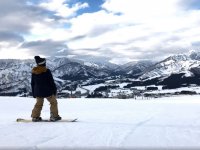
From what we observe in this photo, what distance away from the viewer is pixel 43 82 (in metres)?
14.9

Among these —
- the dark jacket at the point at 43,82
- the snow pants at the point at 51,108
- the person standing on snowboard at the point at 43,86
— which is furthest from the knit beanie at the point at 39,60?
the snow pants at the point at 51,108

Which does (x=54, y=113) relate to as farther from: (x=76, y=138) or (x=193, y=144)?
(x=193, y=144)

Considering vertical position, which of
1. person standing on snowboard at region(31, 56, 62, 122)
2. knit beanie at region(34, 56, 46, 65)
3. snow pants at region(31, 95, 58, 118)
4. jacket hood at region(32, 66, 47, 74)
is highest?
knit beanie at region(34, 56, 46, 65)

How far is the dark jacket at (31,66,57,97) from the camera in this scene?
14.8 m

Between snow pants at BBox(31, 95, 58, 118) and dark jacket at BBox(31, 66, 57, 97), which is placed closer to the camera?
snow pants at BBox(31, 95, 58, 118)

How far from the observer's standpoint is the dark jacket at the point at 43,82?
14.8m

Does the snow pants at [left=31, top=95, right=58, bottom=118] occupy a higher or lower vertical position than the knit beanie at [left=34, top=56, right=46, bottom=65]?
lower

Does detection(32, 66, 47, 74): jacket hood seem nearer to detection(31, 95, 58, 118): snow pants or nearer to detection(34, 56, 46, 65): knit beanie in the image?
detection(34, 56, 46, 65): knit beanie

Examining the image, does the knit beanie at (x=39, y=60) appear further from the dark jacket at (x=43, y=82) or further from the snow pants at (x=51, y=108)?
the snow pants at (x=51, y=108)

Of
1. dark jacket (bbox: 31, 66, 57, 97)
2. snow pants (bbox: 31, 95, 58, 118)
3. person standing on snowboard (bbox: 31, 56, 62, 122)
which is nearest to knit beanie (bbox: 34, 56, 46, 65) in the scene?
person standing on snowboard (bbox: 31, 56, 62, 122)

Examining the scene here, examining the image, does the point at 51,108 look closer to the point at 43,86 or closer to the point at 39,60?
the point at 43,86

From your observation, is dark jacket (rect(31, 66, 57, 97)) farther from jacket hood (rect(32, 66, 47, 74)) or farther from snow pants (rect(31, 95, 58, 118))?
snow pants (rect(31, 95, 58, 118))

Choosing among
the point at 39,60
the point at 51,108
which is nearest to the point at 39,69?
the point at 39,60

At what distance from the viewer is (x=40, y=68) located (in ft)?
48.9
